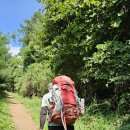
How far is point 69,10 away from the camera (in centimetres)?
1520

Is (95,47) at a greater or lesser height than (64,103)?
greater

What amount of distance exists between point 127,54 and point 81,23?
3.50 meters

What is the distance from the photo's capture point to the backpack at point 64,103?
5938 millimetres

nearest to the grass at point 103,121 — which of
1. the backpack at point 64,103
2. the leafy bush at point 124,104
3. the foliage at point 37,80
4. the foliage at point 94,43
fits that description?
the leafy bush at point 124,104

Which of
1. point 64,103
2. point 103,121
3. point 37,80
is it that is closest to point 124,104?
point 103,121

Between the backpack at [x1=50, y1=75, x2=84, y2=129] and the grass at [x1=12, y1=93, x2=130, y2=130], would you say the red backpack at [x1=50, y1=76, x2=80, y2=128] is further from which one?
the grass at [x1=12, y1=93, x2=130, y2=130]

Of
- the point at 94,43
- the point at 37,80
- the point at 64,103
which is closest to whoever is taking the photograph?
the point at 64,103

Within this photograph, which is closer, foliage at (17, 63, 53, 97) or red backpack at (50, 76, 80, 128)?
red backpack at (50, 76, 80, 128)

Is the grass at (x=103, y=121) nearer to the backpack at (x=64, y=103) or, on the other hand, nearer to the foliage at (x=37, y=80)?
the backpack at (x=64, y=103)

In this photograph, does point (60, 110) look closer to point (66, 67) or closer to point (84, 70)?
point (84, 70)

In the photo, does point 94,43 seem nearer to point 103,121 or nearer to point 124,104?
point 124,104

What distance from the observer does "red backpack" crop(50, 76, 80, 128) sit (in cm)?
594

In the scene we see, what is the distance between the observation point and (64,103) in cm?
598

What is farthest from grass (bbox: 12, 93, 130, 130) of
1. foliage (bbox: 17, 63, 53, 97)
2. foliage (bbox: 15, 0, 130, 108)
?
foliage (bbox: 17, 63, 53, 97)
